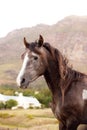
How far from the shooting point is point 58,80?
32.2 feet

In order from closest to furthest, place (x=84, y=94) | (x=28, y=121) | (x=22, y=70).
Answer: (x=22, y=70)
(x=84, y=94)
(x=28, y=121)

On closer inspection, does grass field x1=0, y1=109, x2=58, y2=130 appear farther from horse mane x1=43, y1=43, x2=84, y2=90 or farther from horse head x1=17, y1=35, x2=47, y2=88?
horse head x1=17, y1=35, x2=47, y2=88

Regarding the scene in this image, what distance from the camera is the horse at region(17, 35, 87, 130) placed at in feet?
30.4

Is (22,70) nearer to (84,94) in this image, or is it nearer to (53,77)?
(53,77)

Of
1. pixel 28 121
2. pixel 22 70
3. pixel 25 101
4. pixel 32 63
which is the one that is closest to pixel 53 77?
pixel 32 63

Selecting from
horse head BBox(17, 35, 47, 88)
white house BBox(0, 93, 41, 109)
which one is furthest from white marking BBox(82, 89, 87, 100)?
white house BBox(0, 93, 41, 109)

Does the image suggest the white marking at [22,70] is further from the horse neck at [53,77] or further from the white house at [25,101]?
the white house at [25,101]

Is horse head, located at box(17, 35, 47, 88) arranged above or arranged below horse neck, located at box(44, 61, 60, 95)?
above

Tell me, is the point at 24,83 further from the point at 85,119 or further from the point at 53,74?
the point at 85,119

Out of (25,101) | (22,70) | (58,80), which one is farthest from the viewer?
(25,101)

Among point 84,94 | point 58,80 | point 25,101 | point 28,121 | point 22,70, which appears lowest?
point 25,101

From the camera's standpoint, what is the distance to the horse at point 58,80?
365 inches

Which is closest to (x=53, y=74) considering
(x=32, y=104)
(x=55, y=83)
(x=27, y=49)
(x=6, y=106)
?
(x=55, y=83)

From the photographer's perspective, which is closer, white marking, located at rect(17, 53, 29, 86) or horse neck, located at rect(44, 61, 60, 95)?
white marking, located at rect(17, 53, 29, 86)
